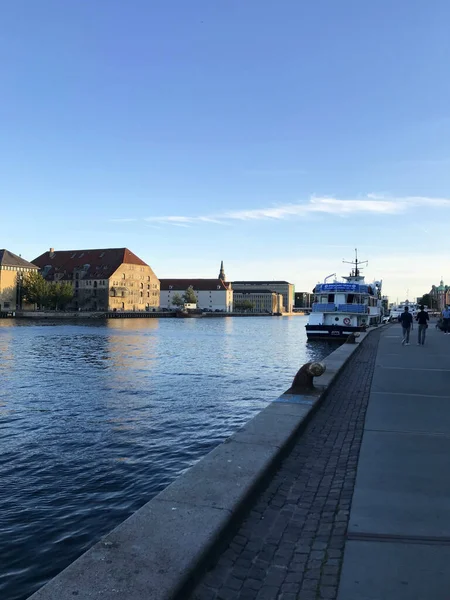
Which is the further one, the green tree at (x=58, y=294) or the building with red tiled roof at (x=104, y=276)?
the building with red tiled roof at (x=104, y=276)

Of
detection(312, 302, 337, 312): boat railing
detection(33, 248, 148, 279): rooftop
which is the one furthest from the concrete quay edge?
detection(33, 248, 148, 279): rooftop

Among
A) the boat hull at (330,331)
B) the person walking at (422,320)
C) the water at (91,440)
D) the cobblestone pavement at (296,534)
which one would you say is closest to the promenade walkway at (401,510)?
the cobblestone pavement at (296,534)

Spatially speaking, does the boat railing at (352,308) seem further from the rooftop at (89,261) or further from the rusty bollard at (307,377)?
the rooftop at (89,261)

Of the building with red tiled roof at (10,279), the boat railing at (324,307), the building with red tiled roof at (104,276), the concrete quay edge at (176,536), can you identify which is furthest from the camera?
the building with red tiled roof at (104,276)

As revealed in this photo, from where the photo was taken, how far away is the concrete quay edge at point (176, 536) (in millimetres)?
3398

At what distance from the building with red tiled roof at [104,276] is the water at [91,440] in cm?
12529

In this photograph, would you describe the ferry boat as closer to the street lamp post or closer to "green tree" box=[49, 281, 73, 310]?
"green tree" box=[49, 281, 73, 310]

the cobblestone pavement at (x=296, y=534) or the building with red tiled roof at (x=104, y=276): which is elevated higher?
the building with red tiled roof at (x=104, y=276)

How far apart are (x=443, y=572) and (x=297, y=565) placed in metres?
1.09

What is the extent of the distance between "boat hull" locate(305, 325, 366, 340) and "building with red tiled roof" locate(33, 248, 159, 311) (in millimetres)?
109757

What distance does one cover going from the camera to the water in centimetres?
644

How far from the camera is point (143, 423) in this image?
12891 mm

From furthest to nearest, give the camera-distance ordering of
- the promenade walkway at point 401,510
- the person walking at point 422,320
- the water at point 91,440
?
the person walking at point 422,320 → the water at point 91,440 → the promenade walkway at point 401,510

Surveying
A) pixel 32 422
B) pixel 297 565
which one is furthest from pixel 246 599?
pixel 32 422
